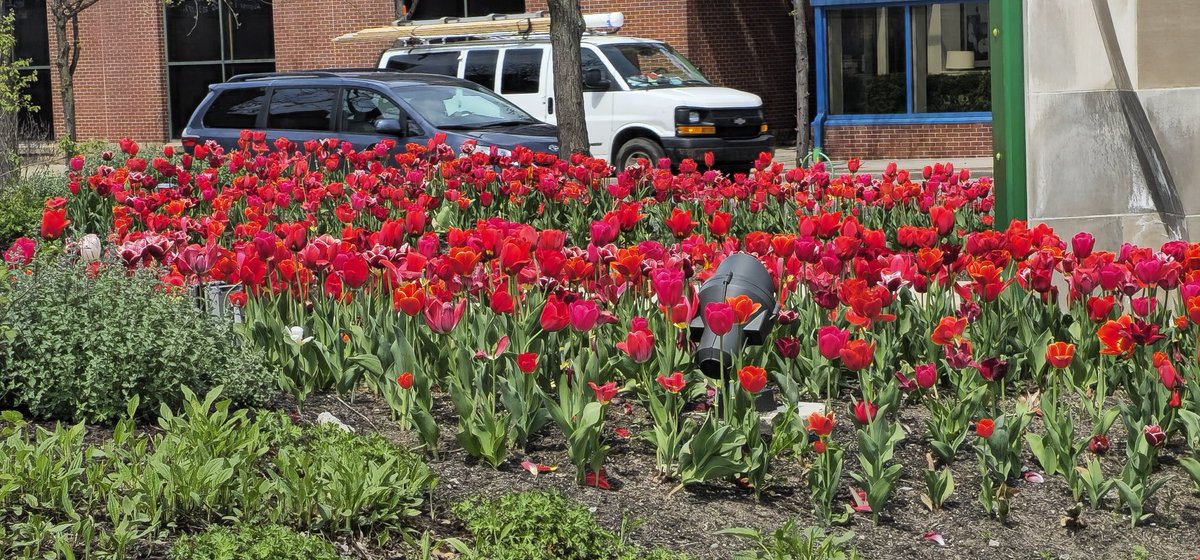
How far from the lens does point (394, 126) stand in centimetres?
1325

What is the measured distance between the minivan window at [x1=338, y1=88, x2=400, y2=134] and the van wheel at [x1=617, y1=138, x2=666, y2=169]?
17.5 ft

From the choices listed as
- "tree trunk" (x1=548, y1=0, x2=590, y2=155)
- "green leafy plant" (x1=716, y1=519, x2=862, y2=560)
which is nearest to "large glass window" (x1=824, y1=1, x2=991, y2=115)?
"tree trunk" (x1=548, y1=0, x2=590, y2=155)

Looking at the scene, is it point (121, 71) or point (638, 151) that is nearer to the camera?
point (638, 151)

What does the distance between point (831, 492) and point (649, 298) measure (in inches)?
68.4

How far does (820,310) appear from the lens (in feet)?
19.2

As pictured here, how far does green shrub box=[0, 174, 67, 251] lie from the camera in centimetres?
1009

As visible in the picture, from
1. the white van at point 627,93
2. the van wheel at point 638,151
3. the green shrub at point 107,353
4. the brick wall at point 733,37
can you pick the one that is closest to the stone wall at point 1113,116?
the green shrub at point 107,353

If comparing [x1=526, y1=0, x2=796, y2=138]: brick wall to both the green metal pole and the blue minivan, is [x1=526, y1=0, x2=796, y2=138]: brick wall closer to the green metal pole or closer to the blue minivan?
the blue minivan

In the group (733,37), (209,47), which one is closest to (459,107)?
(733,37)

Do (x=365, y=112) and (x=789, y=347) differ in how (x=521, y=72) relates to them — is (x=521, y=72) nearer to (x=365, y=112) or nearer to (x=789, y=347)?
→ (x=365, y=112)

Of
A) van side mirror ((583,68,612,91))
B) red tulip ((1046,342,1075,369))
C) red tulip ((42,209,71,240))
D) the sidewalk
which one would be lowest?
red tulip ((1046,342,1075,369))

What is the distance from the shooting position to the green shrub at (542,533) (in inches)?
155

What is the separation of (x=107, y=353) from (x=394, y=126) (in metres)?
8.67

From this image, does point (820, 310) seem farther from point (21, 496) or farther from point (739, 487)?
point (21, 496)
